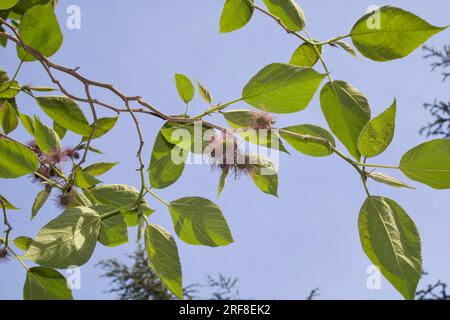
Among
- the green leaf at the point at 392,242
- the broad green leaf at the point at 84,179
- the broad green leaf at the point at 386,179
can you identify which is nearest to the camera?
the green leaf at the point at 392,242

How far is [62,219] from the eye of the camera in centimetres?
72

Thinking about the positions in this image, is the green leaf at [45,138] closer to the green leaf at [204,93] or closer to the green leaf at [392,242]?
the green leaf at [204,93]

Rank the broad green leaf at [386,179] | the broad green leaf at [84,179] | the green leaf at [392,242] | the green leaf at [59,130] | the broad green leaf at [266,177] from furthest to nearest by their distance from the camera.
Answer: the green leaf at [59,130] → the broad green leaf at [84,179] → the broad green leaf at [266,177] → the broad green leaf at [386,179] → the green leaf at [392,242]

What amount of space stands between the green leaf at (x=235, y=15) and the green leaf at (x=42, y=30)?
0.29m

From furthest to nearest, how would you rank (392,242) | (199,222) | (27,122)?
(27,122), (199,222), (392,242)

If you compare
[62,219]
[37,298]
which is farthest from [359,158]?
[37,298]

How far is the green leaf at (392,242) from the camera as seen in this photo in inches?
25.7

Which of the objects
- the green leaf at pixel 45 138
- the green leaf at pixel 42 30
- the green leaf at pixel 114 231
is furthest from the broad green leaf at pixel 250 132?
the green leaf at pixel 45 138

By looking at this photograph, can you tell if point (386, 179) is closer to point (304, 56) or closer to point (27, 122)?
point (304, 56)

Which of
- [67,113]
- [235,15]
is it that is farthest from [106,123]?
[235,15]

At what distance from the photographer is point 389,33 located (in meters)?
0.76

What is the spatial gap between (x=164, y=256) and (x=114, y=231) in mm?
197

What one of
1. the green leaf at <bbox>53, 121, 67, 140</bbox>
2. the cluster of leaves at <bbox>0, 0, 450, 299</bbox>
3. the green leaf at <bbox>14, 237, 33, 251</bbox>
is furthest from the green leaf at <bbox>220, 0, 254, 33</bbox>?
the green leaf at <bbox>14, 237, 33, 251</bbox>
